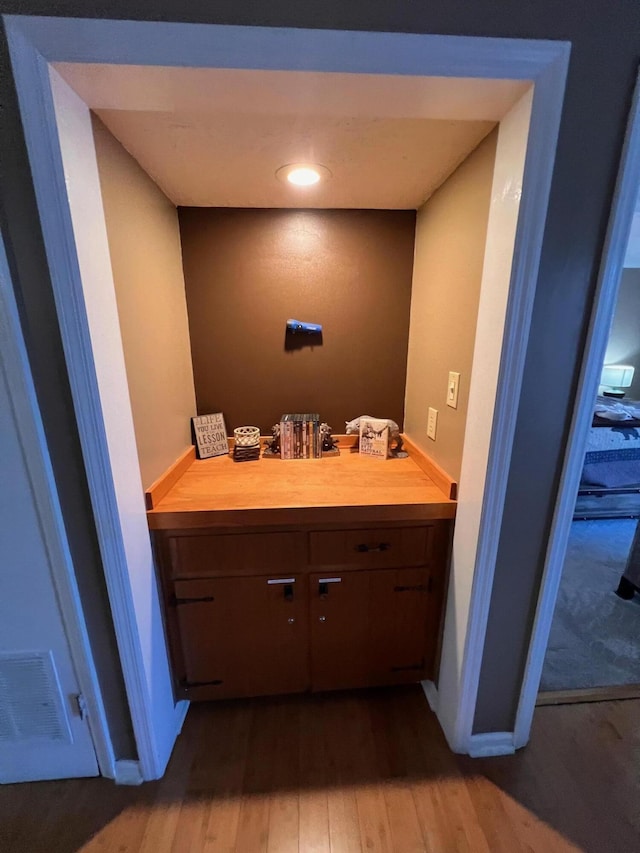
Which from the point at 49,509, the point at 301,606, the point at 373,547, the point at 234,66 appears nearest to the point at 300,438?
the point at 373,547

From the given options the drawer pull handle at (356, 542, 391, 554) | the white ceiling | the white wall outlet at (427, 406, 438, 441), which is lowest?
the drawer pull handle at (356, 542, 391, 554)

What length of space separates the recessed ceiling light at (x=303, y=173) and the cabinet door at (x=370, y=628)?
4.90 feet

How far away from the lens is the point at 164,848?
1.07m

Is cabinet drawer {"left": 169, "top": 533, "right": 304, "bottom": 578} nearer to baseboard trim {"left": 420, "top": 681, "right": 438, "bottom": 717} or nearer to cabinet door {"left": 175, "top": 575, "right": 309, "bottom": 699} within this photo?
cabinet door {"left": 175, "top": 575, "right": 309, "bottom": 699}

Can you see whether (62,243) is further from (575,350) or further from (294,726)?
(294,726)

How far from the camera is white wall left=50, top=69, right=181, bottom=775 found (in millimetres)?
839

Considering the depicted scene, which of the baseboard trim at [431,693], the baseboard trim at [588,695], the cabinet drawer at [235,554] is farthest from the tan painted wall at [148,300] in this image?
the baseboard trim at [588,695]

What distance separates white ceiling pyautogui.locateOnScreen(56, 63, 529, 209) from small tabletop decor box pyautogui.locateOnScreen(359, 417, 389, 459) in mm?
984

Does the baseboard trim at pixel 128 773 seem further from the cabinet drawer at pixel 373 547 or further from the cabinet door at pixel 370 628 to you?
the cabinet drawer at pixel 373 547

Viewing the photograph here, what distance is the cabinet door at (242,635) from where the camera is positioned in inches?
52.4

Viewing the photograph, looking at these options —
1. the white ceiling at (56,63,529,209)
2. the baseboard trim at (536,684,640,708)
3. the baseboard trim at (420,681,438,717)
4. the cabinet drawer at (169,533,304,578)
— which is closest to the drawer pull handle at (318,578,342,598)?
the cabinet drawer at (169,533,304,578)

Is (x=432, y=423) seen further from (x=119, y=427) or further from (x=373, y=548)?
(x=119, y=427)

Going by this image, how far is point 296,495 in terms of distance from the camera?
4.27 ft

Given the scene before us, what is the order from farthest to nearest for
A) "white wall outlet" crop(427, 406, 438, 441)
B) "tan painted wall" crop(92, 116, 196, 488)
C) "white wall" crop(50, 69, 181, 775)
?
"white wall outlet" crop(427, 406, 438, 441), "tan painted wall" crop(92, 116, 196, 488), "white wall" crop(50, 69, 181, 775)
